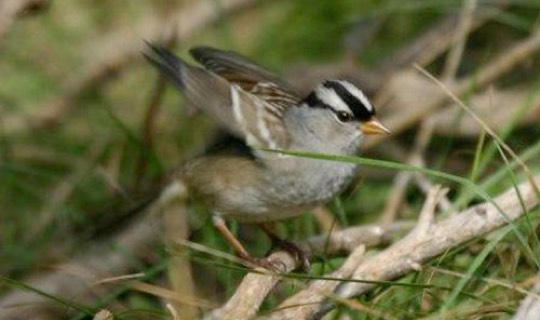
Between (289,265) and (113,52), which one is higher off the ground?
(113,52)

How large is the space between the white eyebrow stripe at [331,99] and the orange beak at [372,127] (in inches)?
2.3

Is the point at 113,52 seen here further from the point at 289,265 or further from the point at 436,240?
the point at 436,240

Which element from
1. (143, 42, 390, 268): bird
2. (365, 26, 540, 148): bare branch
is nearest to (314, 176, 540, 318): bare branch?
(143, 42, 390, 268): bird

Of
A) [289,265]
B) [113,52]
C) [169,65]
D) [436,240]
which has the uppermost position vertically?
[169,65]

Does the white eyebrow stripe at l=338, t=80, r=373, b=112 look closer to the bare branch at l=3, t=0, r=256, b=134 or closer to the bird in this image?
the bird

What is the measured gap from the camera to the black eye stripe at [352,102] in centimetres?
346

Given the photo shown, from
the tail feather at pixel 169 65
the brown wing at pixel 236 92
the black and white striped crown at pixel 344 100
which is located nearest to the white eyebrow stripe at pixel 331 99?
the black and white striped crown at pixel 344 100

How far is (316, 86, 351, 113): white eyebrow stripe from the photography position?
11.5 feet

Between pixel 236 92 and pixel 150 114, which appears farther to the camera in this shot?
pixel 150 114

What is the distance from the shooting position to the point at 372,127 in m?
3.49

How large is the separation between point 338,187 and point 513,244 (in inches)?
18.3

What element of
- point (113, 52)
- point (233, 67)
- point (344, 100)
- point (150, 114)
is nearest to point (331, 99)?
point (344, 100)

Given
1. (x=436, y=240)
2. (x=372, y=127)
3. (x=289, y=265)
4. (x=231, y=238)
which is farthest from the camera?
(x=231, y=238)

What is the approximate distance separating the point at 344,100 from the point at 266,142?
0.23 metres
